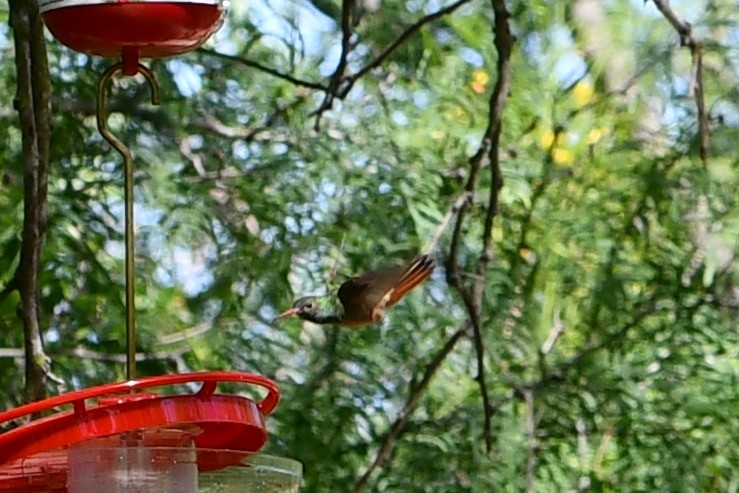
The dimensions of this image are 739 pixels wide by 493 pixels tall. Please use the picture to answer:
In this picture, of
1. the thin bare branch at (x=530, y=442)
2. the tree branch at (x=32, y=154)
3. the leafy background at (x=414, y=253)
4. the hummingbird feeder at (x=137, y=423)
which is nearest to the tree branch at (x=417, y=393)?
the leafy background at (x=414, y=253)

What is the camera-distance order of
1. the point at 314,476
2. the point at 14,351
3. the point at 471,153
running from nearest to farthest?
1. the point at 14,351
2. the point at 314,476
3. the point at 471,153

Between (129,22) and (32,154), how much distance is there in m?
0.71

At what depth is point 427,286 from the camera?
120 inches

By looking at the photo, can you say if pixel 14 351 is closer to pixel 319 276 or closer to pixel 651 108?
pixel 319 276

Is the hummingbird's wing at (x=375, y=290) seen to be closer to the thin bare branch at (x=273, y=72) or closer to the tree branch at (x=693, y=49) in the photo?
the thin bare branch at (x=273, y=72)

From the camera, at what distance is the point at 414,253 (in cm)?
290

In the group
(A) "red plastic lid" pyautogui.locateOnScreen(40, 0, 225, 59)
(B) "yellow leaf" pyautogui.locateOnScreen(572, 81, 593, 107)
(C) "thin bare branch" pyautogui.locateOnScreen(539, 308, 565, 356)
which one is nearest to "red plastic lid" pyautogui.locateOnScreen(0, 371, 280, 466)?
(A) "red plastic lid" pyautogui.locateOnScreen(40, 0, 225, 59)

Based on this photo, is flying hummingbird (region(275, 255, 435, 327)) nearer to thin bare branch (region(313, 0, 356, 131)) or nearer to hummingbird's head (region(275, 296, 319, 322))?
hummingbird's head (region(275, 296, 319, 322))

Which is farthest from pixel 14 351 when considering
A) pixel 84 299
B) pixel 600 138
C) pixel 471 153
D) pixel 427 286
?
pixel 600 138

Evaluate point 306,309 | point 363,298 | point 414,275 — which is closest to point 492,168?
point 414,275

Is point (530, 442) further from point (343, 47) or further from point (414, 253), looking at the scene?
point (343, 47)

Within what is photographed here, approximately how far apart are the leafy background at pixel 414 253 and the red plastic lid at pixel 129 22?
59.0 inches

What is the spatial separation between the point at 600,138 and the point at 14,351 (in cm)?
128

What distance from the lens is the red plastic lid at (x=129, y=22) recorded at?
1210 millimetres
